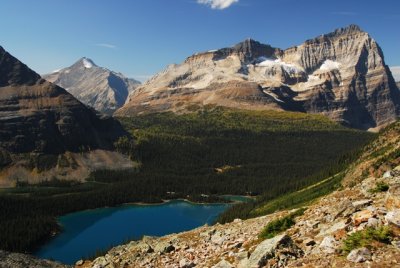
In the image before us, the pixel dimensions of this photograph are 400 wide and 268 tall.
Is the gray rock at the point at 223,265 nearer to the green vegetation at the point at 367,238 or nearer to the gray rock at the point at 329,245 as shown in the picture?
the gray rock at the point at 329,245

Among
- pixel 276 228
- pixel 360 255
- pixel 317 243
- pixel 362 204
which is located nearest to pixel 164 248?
pixel 276 228

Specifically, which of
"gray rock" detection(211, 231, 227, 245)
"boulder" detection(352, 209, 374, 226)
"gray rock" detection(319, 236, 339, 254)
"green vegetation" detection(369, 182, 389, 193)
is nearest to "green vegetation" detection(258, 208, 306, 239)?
"gray rock" detection(211, 231, 227, 245)

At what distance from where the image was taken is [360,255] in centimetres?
2611

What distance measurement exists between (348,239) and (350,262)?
2.35 m

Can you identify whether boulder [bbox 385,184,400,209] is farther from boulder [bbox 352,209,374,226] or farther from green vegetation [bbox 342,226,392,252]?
green vegetation [bbox 342,226,392,252]

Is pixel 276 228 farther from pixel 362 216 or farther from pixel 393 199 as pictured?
pixel 393 199

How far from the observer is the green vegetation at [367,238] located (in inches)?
1063

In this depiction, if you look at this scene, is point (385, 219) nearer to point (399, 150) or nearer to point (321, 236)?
point (321, 236)

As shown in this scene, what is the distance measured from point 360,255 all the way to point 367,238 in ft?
5.77

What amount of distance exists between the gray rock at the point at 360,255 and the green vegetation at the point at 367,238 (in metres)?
0.75

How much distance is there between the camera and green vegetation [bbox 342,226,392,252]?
2700 cm

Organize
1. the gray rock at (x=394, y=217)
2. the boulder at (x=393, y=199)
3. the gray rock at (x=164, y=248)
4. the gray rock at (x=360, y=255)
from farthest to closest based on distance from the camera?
the gray rock at (x=164, y=248) → the boulder at (x=393, y=199) → the gray rock at (x=394, y=217) → the gray rock at (x=360, y=255)

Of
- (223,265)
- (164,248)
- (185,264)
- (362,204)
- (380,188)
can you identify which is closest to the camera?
(362,204)

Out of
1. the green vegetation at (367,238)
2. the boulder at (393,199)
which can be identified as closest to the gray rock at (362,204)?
the boulder at (393,199)
